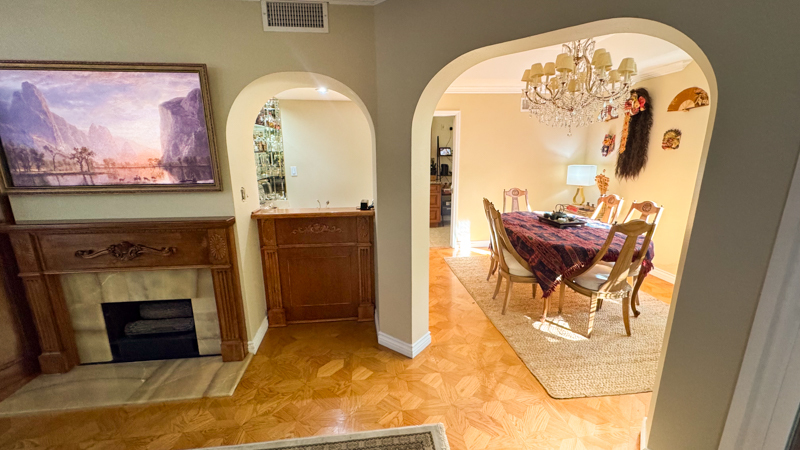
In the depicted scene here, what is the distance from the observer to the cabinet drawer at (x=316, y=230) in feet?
8.25

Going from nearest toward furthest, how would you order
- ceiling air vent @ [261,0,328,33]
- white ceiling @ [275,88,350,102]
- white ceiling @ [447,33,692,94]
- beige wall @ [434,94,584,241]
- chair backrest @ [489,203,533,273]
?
1. ceiling air vent @ [261,0,328,33]
2. chair backrest @ [489,203,533,273]
3. white ceiling @ [447,33,692,94]
4. white ceiling @ [275,88,350,102]
5. beige wall @ [434,94,584,241]

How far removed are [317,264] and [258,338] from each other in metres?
0.74

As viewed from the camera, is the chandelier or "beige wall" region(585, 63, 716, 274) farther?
"beige wall" region(585, 63, 716, 274)

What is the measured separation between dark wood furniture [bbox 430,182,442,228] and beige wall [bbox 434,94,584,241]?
170cm

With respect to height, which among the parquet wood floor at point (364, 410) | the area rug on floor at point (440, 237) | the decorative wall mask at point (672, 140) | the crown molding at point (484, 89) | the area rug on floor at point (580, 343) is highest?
the crown molding at point (484, 89)

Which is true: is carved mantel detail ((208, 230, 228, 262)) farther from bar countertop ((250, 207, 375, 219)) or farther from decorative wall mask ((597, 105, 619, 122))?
decorative wall mask ((597, 105, 619, 122))

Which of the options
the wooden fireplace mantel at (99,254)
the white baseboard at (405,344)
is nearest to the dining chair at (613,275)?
the white baseboard at (405,344)

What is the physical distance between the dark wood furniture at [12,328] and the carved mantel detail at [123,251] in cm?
42

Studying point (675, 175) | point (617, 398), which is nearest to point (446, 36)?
point (617, 398)

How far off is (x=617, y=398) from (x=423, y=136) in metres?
2.07

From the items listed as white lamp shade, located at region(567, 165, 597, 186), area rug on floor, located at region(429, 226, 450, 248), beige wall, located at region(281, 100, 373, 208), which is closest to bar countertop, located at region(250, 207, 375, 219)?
beige wall, located at region(281, 100, 373, 208)

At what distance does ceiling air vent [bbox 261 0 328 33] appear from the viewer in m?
1.87

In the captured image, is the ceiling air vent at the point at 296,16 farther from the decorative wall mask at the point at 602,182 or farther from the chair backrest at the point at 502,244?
the decorative wall mask at the point at 602,182

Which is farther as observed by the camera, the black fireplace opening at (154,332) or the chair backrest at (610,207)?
the chair backrest at (610,207)
